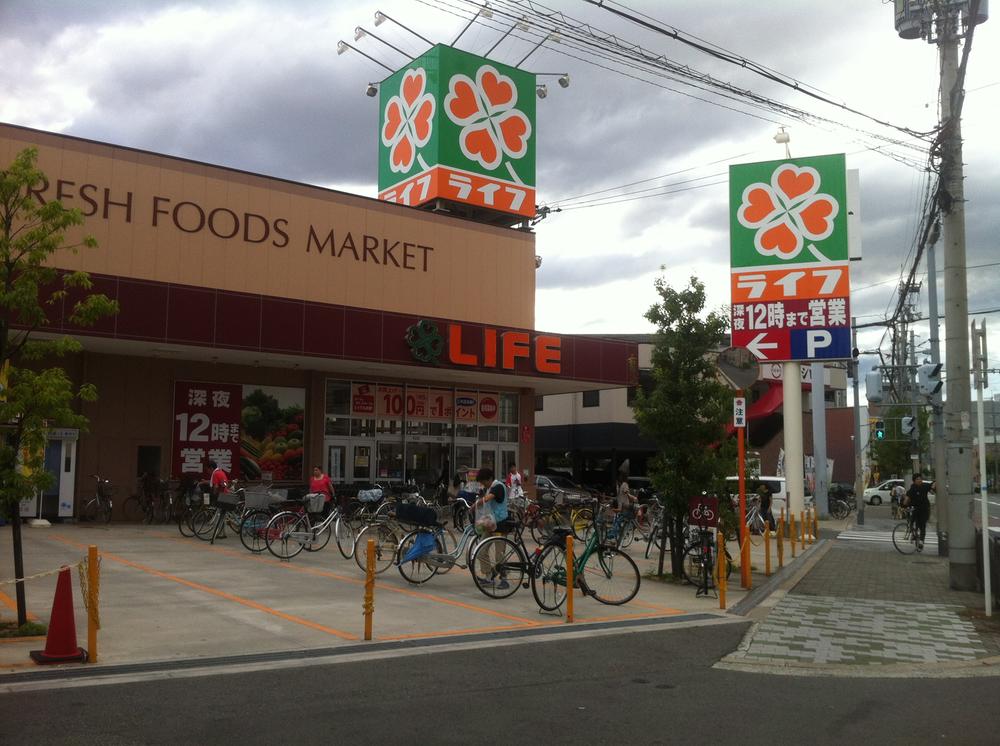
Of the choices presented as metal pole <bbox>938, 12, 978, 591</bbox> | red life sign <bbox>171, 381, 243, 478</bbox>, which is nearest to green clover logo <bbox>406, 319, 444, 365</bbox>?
red life sign <bbox>171, 381, 243, 478</bbox>

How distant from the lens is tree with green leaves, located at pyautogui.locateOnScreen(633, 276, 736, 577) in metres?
14.5

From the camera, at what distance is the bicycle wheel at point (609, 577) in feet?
40.2

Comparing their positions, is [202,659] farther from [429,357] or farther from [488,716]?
[429,357]

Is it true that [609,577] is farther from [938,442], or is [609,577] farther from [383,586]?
[938,442]

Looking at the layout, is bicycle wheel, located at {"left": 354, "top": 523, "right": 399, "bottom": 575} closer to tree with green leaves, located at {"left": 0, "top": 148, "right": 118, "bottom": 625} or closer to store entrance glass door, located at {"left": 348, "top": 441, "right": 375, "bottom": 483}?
tree with green leaves, located at {"left": 0, "top": 148, "right": 118, "bottom": 625}

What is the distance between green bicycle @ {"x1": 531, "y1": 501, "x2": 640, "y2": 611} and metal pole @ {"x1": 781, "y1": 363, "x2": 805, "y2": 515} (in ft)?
58.9

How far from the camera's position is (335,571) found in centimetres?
1454

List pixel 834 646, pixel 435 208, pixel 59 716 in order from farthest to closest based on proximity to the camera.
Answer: pixel 435 208 → pixel 834 646 → pixel 59 716

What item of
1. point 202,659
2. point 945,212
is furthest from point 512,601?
point 945,212

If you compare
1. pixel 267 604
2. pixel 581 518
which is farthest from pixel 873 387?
pixel 267 604

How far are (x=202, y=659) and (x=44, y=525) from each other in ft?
45.3

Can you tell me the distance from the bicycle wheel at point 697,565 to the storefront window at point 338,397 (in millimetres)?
13550

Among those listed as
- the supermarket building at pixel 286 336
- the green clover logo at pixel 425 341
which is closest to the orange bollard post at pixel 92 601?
the supermarket building at pixel 286 336

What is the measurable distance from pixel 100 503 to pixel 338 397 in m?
7.24
